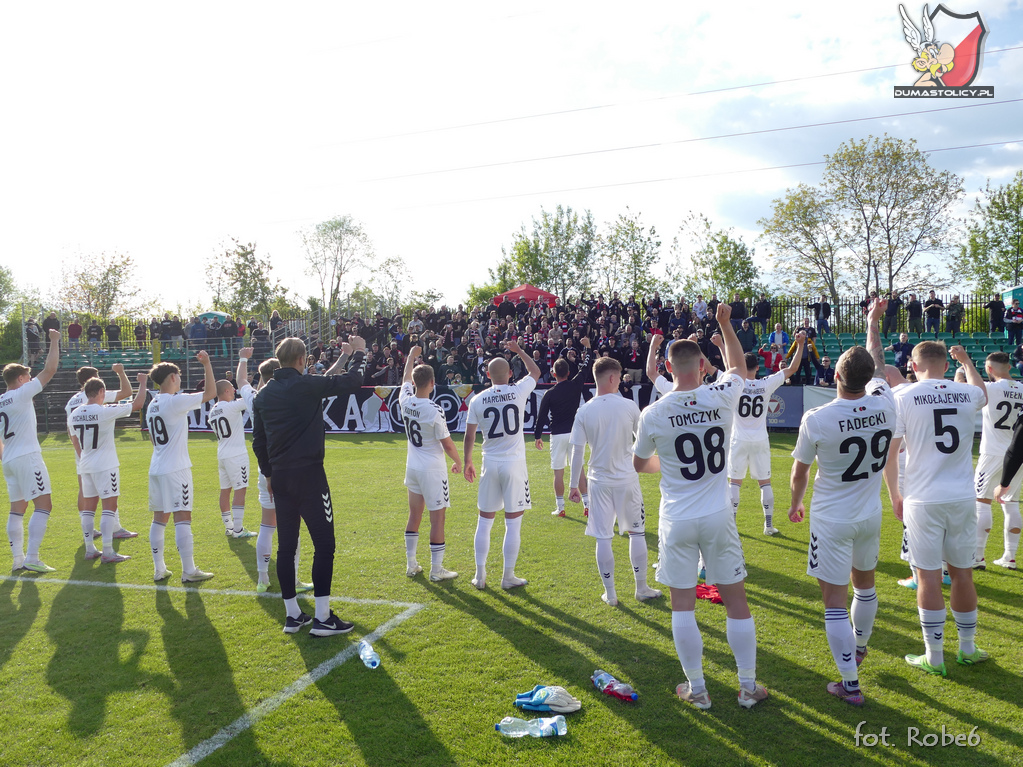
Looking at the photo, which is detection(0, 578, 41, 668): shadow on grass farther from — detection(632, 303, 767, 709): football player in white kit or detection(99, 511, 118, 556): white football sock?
detection(632, 303, 767, 709): football player in white kit

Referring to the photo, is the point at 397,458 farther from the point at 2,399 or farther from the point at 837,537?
the point at 837,537

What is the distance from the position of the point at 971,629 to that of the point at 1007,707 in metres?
0.67

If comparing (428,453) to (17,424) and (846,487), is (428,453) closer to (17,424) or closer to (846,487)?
(846,487)

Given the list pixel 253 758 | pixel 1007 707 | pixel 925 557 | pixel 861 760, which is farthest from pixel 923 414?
pixel 253 758

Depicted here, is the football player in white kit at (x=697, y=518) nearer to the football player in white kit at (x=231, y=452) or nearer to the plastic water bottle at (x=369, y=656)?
the plastic water bottle at (x=369, y=656)

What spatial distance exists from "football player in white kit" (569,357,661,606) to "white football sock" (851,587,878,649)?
1934 mm

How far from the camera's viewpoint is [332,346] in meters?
29.1

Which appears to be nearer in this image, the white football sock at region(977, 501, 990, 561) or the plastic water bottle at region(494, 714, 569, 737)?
the plastic water bottle at region(494, 714, 569, 737)

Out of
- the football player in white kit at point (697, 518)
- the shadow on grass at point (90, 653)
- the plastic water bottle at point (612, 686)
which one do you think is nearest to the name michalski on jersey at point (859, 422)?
the football player in white kit at point (697, 518)

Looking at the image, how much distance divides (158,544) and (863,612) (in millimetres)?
7210

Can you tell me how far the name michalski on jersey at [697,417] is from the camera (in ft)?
13.6

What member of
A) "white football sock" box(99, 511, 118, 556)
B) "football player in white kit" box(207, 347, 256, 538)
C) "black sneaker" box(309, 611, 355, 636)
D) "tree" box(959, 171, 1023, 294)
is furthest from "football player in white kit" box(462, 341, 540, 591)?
"tree" box(959, 171, 1023, 294)

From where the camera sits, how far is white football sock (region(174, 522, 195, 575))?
23.1 feet

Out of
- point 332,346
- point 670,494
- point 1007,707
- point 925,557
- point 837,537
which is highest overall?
point 332,346
